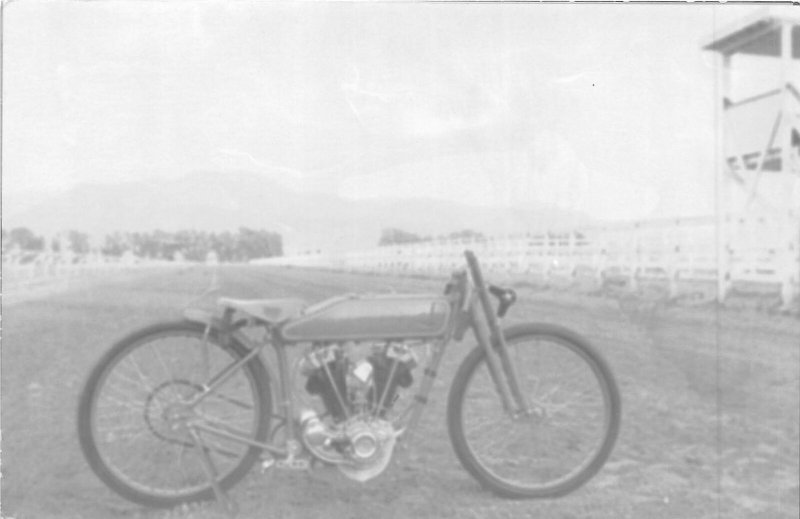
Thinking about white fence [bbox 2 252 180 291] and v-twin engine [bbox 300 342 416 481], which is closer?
white fence [bbox 2 252 180 291]

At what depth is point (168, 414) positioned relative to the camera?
9.61 ft

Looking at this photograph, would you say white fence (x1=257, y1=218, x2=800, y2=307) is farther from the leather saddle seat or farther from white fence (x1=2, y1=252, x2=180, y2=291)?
white fence (x1=2, y1=252, x2=180, y2=291)

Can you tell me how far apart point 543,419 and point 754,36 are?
1633 mm

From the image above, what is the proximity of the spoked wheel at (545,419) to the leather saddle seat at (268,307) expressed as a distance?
2.21ft

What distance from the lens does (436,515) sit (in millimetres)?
2979

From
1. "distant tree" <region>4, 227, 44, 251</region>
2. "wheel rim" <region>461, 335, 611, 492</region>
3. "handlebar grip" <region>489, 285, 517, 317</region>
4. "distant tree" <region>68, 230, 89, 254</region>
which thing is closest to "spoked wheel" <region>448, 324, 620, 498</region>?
"wheel rim" <region>461, 335, 611, 492</region>

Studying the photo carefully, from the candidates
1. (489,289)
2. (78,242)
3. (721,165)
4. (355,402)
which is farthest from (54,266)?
(721,165)

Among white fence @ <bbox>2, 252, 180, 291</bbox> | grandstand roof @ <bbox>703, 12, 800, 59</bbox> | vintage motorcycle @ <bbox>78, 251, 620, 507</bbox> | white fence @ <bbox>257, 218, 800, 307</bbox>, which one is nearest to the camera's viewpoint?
white fence @ <bbox>2, 252, 180, 291</bbox>

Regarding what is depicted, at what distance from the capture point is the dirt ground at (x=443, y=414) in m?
2.85

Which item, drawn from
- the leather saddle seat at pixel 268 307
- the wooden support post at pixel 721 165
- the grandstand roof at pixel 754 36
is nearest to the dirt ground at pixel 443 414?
the leather saddle seat at pixel 268 307

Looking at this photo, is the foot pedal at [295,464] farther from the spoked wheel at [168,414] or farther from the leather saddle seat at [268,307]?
the leather saddle seat at [268,307]

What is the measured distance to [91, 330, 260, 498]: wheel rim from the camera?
9.54 ft

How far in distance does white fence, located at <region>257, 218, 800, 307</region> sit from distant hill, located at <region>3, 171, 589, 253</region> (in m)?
0.06

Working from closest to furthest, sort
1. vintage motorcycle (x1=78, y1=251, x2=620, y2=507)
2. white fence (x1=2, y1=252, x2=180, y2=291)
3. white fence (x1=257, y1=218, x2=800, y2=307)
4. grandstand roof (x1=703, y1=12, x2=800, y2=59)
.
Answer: white fence (x1=2, y1=252, x2=180, y2=291) < vintage motorcycle (x1=78, y1=251, x2=620, y2=507) < white fence (x1=257, y1=218, x2=800, y2=307) < grandstand roof (x1=703, y1=12, x2=800, y2=59)
